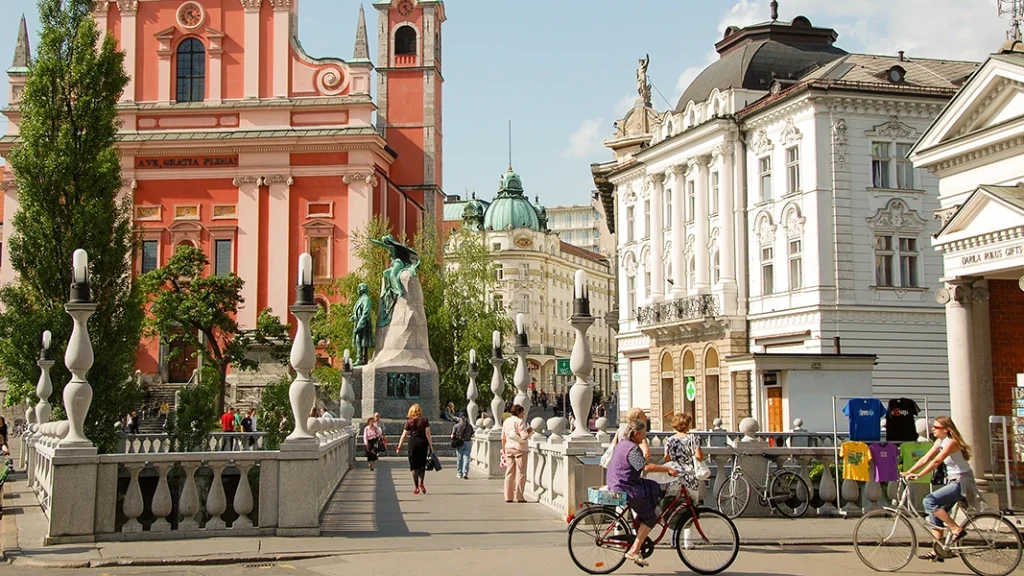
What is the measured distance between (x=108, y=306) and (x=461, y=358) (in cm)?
3041

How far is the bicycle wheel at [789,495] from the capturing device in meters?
17.2

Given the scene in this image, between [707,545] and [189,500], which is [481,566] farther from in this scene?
[189,500]

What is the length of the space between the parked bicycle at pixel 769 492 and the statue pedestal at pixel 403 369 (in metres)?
17.3

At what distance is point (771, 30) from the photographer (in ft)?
157

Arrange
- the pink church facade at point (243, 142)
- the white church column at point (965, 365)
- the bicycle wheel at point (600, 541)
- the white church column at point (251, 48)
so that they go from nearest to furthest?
the bicycle wheel at point (600, 541) < the white church column at point (965, 365) < the pink church facade at point (243, 142) < the white church column at point (251, 48)

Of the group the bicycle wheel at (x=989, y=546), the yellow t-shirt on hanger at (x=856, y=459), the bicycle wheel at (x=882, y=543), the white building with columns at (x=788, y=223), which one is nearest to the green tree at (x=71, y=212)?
the yellow t-shirt on hanger at (x=856, y=459)

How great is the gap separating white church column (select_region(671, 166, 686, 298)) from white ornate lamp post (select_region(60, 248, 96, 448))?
36720 mm

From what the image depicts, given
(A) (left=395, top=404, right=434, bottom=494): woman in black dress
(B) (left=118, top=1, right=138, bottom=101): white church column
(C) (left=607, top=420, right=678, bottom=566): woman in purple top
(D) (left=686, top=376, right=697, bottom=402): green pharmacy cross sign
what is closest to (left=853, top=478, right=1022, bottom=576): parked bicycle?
(C) (left=607, top=420, right=678, bottom=566): woman in purple top

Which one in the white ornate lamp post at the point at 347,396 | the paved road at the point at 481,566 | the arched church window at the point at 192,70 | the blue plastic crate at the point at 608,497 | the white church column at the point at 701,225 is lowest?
the paved road at the point at 481,566

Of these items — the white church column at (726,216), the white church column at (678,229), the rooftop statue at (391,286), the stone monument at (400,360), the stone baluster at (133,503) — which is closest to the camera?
the stone baluster at (133,503)

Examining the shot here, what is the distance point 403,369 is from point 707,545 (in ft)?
73.5

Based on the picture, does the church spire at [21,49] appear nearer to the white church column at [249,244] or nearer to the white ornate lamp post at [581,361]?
the white church column at [249,244]

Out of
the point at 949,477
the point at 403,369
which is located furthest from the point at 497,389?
the point at 949,477

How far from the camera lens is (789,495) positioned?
1727 cm
